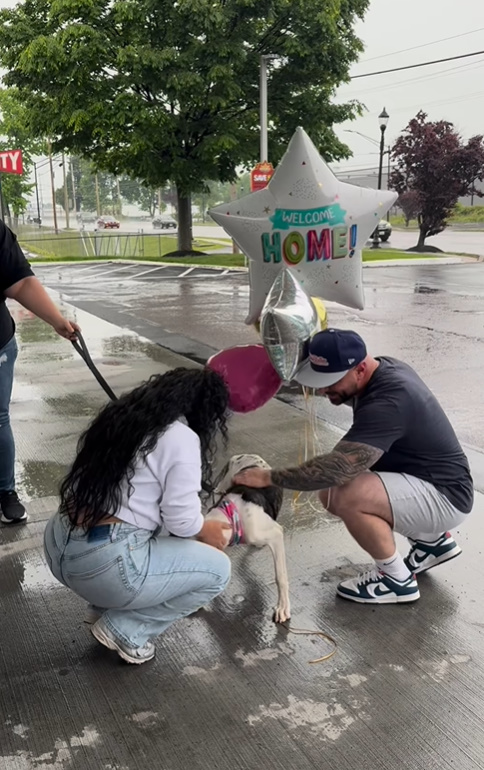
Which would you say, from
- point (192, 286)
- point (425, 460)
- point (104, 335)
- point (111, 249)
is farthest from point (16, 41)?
point (425, 460)

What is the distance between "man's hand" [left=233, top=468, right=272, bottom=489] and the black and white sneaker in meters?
0.83

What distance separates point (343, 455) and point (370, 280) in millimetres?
15022

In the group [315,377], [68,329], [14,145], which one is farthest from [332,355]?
[14,145]

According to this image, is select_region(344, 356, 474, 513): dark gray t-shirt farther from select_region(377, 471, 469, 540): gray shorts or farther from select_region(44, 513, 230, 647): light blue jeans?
select_region(44, 513, 230, 647): light blue jeans

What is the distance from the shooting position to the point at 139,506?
7.77 ft

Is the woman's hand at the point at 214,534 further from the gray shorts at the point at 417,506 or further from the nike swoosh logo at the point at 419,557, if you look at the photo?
the nike swoosh logo at the point at 419,557

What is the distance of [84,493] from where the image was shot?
2.34 meters

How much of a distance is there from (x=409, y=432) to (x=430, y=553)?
660 mm

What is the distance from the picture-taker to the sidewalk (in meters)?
2.13

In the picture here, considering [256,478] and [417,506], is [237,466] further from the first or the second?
[417,506]

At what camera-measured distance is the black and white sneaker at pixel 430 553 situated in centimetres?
312

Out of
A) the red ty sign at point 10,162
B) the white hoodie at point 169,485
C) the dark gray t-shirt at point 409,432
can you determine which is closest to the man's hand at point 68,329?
the white hoodie at point 169,485

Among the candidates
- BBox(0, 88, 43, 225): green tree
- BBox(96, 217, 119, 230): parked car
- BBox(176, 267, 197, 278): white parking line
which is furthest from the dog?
BBox(96, 217, 119, 230): parked car

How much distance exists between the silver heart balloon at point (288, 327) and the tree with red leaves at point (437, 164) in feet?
81.7
